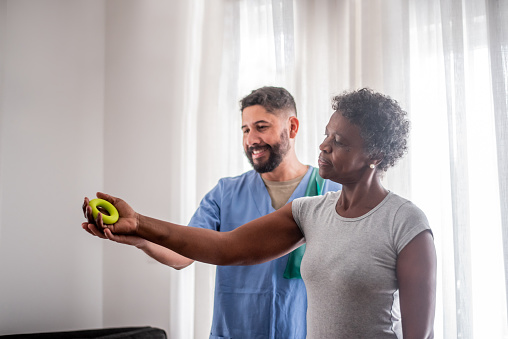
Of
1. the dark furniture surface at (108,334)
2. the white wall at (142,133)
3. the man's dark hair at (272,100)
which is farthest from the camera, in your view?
the white wall at (142,133)

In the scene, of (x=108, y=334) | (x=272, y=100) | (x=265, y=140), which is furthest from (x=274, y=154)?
(x=108, y=334)

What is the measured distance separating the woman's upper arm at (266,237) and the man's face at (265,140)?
37 centimetres

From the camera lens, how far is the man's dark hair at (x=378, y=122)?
126 centimetres

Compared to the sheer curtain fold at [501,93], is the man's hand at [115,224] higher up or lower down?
lower down

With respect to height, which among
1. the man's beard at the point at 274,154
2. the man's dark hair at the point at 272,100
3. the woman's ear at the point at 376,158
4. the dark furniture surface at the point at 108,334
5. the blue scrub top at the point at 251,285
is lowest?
the dark furniture surface at the point at 108,334

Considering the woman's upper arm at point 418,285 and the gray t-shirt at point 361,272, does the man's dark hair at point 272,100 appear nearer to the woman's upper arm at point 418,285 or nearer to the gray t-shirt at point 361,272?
the gray t-shirt at point 361,272

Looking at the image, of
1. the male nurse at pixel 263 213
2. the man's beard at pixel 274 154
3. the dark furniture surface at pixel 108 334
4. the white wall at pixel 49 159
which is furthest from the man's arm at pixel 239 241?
the white wall at pixel 49 159

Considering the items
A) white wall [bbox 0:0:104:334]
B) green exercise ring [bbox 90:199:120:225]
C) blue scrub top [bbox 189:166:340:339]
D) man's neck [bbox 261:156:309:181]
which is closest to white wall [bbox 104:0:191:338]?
white wall [bbox 0:0:104:334]

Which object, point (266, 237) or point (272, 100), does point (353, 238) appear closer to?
point (266, 237)

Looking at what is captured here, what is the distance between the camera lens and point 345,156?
4.12 feet

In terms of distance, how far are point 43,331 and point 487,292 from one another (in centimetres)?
180

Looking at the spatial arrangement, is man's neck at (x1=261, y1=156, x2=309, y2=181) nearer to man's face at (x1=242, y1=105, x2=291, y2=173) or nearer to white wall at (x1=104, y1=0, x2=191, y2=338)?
man's face at (x1=242, y1=105, x2=291, y2=173)

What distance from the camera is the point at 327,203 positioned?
1.30 metres

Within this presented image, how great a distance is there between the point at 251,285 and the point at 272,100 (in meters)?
0.63
